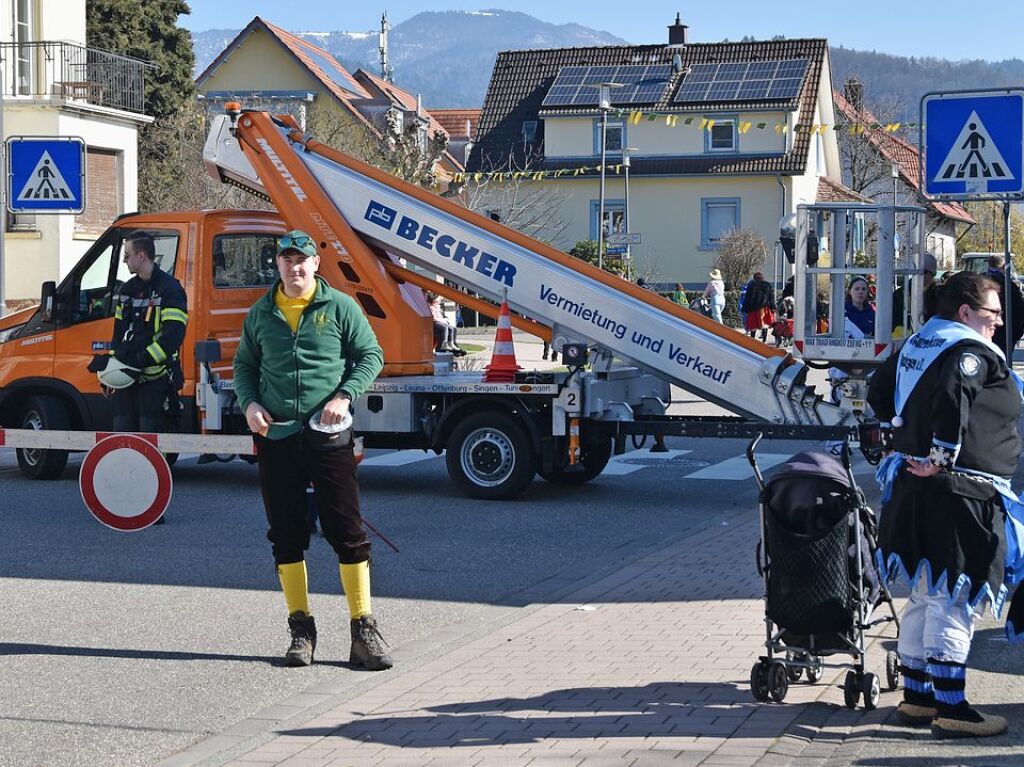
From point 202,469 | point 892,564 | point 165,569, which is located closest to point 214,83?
point 202,469

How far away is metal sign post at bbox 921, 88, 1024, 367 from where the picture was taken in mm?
11250

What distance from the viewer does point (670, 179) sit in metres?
58.0

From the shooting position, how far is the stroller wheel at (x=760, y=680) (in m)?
6.33

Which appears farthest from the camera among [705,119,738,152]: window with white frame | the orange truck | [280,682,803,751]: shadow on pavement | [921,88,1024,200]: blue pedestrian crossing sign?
[705,119,738,152]: window with white frame

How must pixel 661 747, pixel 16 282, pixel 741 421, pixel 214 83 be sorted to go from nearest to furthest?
pixel 661 747 < pixel 741 421 < pixel 16 282 < pixel 214 83

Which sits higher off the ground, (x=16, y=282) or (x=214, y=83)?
(x=214, y=83)

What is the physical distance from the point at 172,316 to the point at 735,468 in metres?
6.19

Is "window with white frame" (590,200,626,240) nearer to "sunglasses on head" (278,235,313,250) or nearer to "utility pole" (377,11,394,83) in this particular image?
"utility pole" (377,11,394,83)

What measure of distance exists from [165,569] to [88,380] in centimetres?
448

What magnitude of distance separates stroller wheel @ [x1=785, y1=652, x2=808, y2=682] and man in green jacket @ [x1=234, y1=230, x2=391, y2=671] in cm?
184

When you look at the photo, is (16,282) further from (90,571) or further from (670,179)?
(670,179)

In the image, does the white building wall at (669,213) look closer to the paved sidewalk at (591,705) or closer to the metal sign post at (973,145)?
the metal sign post at (973,145)

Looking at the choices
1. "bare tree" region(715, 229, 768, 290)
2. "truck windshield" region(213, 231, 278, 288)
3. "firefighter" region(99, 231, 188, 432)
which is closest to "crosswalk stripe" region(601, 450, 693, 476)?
"truck windshield" region(213, 231, 278, 288)

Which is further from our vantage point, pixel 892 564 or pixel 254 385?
pixel 254 385
